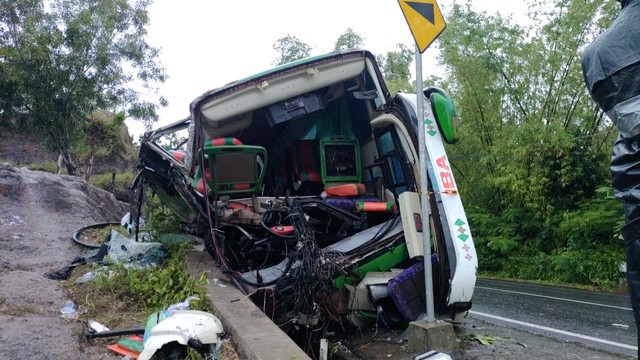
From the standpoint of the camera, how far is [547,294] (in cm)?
995

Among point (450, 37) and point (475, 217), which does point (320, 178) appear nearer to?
point (475, 217)

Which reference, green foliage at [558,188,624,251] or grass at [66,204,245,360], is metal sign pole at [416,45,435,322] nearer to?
grass at [66,204,245,360]

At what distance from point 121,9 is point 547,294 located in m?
17.4

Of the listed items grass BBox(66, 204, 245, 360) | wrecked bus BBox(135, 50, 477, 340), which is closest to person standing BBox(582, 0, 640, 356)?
wrecked bus BBox(135, 50, 477, 340)

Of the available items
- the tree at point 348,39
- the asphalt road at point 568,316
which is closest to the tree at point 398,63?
the tree at point 348,39

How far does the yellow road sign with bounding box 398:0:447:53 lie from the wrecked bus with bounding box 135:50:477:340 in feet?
2.52

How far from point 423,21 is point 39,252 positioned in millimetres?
7575

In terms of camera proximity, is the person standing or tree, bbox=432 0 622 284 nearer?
the person standing

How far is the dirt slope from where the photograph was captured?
141 inches

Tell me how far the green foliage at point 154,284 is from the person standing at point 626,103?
3.18m

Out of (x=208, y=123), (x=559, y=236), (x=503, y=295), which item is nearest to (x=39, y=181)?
(x=208, y=123)

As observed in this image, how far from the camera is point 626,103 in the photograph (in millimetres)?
2238

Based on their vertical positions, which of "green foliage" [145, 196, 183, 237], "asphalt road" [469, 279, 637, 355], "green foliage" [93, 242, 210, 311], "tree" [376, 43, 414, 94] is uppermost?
"tree" [376, 43, 414, 94]

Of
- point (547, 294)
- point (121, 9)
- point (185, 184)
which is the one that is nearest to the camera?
point (185, 184)
